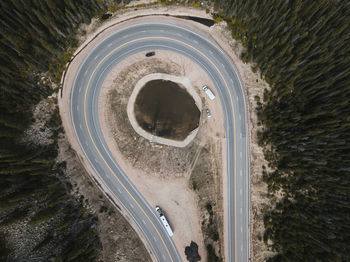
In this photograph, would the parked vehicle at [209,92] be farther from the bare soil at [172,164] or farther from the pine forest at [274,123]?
the pine forest at [274,123]

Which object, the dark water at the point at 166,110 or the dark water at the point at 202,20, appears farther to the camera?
the dark water at the point at 202,20

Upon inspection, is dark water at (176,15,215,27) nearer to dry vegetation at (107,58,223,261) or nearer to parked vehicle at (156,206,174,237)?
dry vegetation at (107,58,223,261)

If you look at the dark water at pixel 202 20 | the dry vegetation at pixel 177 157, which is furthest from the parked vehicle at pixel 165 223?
the dark water at pixel 202 20

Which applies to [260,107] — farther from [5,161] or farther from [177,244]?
[5,161]

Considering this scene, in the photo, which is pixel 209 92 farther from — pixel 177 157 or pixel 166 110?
pixel 177 157

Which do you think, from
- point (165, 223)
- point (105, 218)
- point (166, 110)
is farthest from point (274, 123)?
point (105, 218)

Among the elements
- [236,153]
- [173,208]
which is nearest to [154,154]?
[173,208]
